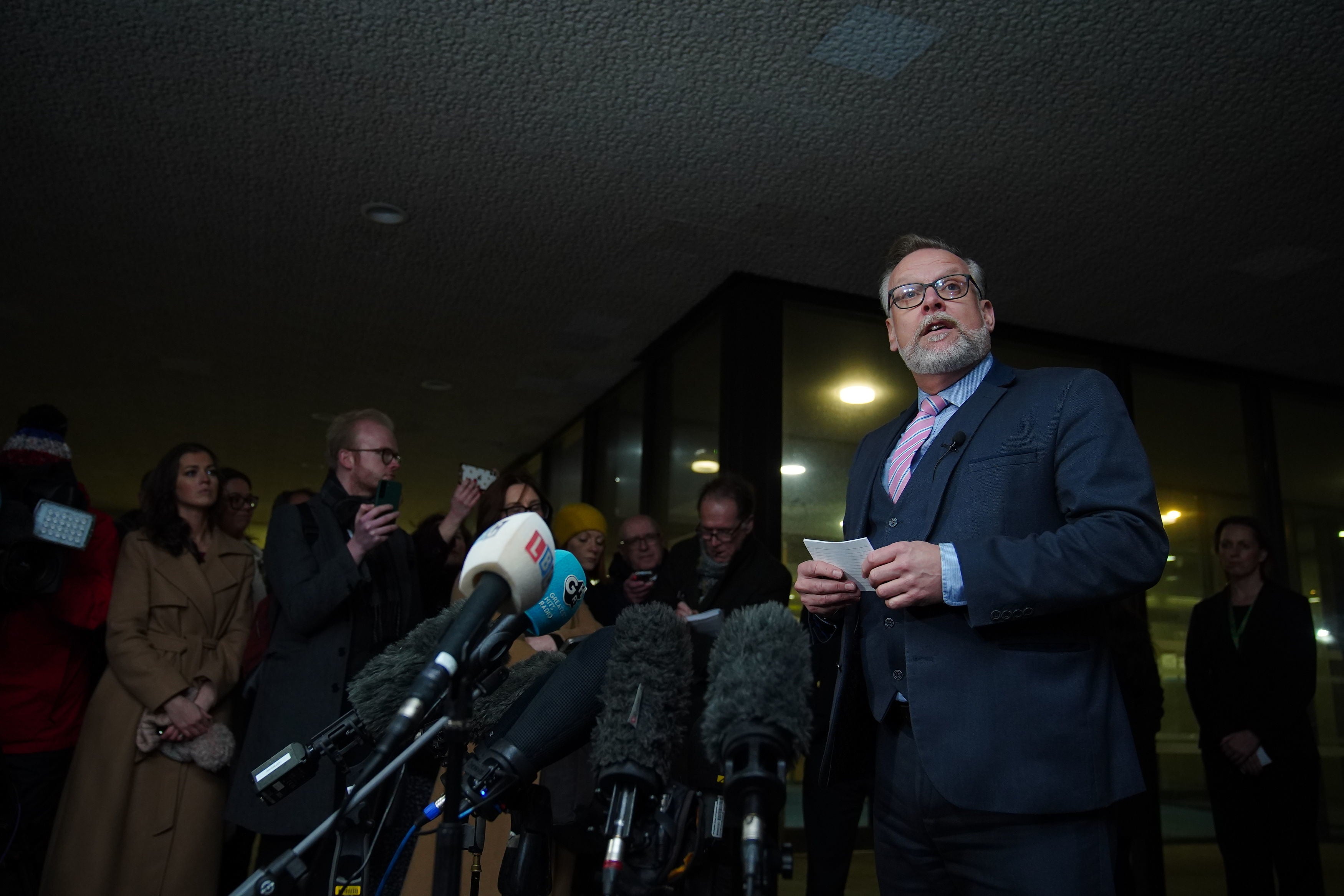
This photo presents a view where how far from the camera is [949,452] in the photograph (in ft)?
5.04

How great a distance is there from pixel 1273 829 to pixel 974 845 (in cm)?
332

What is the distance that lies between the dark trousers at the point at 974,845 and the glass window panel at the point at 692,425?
339 centimetres

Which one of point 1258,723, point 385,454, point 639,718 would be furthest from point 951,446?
point 1258,723

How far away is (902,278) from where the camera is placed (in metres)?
1.77

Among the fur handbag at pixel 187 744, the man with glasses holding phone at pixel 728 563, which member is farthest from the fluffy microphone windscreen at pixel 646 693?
the fur handbag at pixel 187 744

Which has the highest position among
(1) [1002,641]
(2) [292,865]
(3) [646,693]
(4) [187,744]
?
(1) [1002,641]

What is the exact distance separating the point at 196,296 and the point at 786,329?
300 centimetres

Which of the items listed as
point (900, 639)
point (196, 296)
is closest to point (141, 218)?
point (196, 296)

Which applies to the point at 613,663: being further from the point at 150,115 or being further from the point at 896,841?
the point at 150,115

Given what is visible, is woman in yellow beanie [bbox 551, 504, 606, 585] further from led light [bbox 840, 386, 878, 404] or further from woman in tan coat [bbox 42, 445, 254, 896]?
led light [bbox 840, 386, 878, 404]

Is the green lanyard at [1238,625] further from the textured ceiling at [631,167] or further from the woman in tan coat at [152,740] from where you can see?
the woman in tan coat at [152,740]

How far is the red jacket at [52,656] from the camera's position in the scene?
2.92 meters

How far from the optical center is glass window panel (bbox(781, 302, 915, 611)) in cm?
473

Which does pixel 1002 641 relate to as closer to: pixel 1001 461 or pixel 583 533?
pixel 1001 461
